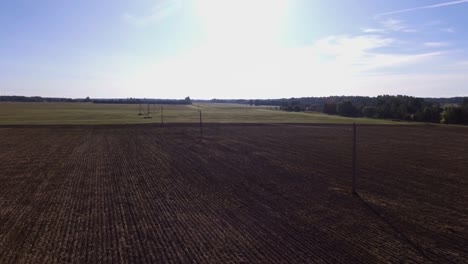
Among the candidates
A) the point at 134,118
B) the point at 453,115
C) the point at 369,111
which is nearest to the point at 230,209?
the point at 134,118

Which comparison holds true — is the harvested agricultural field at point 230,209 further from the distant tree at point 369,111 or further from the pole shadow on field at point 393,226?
Result: the distant tree at point 369,111

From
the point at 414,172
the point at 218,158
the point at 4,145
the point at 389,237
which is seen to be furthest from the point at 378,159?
the point at 4,145

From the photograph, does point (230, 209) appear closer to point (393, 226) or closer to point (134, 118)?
point (393, 226)

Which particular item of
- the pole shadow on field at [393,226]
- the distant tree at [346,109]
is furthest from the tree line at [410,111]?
the pole shadow on field at [393,226]

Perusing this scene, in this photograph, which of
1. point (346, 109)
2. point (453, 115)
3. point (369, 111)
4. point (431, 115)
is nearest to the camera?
point (453, 115)

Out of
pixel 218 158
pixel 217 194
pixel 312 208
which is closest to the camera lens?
pixel 312 208

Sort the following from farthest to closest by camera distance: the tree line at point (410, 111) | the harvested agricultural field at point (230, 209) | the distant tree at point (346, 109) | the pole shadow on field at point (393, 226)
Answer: the distant tree at point (346, 109) → the tree line at point (410, 111) → the pole shadow on field at point (393, 226) → the harvested agricultural field at point (230, 209)

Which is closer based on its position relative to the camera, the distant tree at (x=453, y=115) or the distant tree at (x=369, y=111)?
the distant tree at (x=453, y=115)

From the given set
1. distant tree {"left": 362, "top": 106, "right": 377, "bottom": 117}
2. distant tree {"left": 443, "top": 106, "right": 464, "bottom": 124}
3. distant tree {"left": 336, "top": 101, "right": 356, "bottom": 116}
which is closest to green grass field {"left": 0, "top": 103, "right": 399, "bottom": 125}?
distant tree {"left": 336, "top": 101, "right": 356, "bottom": 116}

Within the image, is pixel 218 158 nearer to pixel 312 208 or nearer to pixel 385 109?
pixel 312 208
